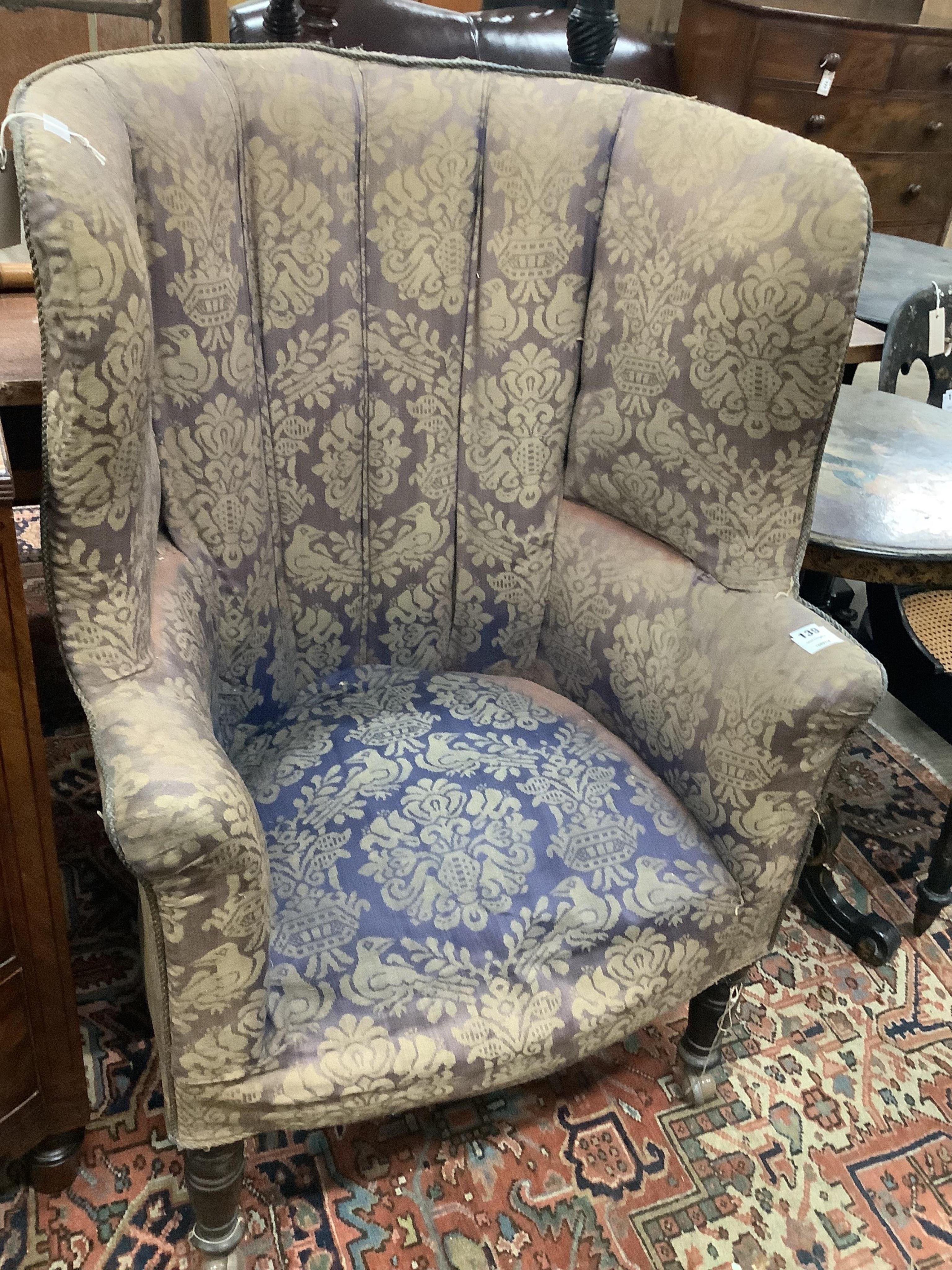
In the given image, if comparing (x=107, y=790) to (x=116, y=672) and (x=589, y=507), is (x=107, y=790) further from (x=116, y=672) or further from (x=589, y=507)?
(x=589, y=507)

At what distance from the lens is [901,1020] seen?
142 cm

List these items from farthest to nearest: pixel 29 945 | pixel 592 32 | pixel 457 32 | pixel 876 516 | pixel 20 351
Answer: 1. pixel 457 32
2. pixel 592 32
3. pixel 876 516
4. pixel 20 351
5. pixel 29 945

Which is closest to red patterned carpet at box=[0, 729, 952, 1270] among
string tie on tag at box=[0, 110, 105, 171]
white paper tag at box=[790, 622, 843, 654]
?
white paper tag at box=[790, 622, 843, 654]

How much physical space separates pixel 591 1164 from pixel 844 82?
332 cm

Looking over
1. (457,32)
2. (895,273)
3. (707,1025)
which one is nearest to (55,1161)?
(707,1025)

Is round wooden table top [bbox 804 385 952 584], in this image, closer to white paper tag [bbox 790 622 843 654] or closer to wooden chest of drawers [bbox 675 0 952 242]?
white paper tag [bbox 790 622 843 654]

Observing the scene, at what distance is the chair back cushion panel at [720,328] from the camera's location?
3.21ft

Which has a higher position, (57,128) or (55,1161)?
(57,128)

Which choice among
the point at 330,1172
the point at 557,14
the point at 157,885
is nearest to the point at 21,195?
the point at 157,885

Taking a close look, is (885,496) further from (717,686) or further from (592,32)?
(592,32)

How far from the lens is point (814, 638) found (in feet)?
3.33

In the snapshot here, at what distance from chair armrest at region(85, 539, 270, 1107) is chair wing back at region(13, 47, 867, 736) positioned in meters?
0.07

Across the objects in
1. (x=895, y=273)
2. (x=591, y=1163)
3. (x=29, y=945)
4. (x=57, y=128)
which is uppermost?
(x=57, y=128)

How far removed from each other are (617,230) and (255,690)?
67 centimetres
